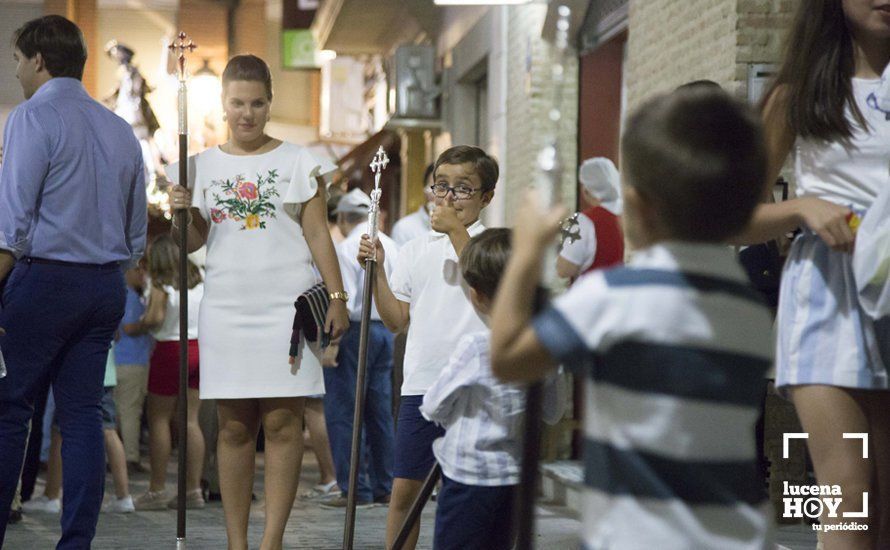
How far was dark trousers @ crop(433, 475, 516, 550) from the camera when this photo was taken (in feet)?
13.1

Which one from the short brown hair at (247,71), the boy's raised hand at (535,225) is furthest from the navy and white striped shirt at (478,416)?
the short brown hair at (247,71)

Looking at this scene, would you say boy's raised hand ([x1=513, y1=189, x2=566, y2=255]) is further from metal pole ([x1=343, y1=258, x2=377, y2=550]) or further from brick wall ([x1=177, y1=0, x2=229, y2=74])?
brick wall ([x1=177, y1=0, x2=229, y2=74])

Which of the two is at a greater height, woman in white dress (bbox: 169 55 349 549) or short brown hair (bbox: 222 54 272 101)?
short brown hair (bbox: 222 54 272 101)

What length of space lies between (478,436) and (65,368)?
190cm

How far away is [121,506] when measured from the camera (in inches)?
328

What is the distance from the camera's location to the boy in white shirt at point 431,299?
480 cm

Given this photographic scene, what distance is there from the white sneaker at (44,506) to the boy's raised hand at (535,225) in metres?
6.44

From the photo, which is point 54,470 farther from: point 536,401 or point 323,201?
point 536,401

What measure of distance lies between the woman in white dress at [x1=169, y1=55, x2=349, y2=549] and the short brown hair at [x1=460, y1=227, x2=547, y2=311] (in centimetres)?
130

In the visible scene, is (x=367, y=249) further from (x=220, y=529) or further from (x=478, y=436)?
(x=220, y=529)

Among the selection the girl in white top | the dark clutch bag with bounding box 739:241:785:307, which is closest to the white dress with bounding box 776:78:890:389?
the girl in white top

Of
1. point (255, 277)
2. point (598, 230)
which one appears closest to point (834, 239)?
point (255, 277)

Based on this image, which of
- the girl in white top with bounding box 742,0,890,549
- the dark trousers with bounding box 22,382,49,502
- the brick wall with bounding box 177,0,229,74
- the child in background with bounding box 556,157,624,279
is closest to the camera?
the girl in white top with bounding box 742,0,890,549

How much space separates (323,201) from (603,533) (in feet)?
10.4
